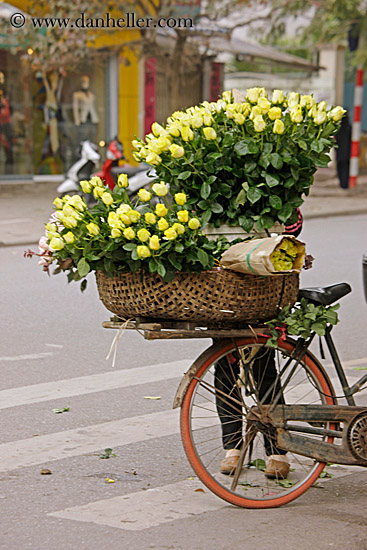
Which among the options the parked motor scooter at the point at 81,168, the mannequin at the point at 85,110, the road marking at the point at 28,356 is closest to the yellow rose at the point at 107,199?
the road marking at the point at 28,356

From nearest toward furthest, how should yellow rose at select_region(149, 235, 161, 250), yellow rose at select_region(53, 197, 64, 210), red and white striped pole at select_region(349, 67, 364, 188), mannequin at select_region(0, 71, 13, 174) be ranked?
yellow rose at select_region(149, 235, 161, 250) → yellow rose at select_region(53, 197, 64, 210) → mannequin at select_region(0, 71, 13, 174) → red and white striped pole at select_region(349, 67, 364, 188)

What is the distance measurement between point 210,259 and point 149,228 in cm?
29

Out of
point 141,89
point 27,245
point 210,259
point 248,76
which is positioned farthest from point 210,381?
point 248,76

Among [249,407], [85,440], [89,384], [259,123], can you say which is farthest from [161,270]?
[89,384]

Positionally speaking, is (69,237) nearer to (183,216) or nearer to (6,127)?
(183,216)

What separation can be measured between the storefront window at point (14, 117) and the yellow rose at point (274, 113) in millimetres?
17742

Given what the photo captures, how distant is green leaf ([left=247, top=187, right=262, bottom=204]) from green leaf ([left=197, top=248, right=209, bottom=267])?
1.03 feet

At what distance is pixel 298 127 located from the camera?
4121 mm

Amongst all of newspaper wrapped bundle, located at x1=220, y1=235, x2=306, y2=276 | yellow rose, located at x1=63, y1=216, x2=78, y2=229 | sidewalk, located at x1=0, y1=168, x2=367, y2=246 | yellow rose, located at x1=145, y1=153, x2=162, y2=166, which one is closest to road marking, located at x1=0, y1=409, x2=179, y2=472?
yellow rose, located at x1=63, y1=216, x2=78, y2=229

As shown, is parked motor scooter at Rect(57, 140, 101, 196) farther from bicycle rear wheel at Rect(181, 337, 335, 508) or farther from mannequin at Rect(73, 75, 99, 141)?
bicycle rear wheel at Rect(181, 337, 335, 508)

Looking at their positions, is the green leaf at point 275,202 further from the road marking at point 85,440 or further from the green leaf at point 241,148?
the road marking at point 85,440

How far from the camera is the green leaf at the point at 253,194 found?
158 inches

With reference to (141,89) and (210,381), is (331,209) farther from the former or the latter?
(210,381)

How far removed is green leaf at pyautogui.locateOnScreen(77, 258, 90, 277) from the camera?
398 cm
